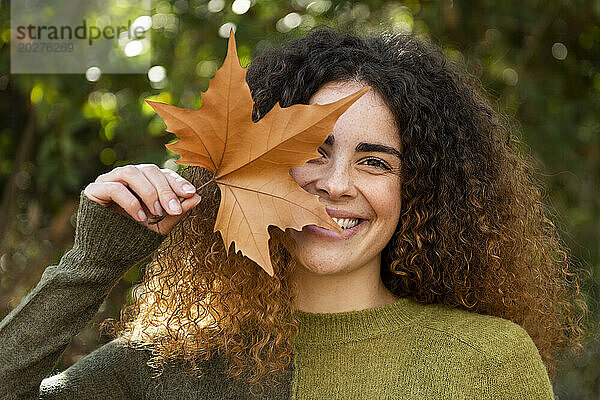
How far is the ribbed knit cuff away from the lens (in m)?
1.24

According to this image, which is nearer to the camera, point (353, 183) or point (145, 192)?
point (145, 192)

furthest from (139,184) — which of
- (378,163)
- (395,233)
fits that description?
(395,233)

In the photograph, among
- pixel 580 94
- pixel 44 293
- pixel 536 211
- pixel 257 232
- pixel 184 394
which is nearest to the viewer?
pixel 257 232

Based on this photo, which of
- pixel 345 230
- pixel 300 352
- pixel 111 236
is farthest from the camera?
pixel 300 352

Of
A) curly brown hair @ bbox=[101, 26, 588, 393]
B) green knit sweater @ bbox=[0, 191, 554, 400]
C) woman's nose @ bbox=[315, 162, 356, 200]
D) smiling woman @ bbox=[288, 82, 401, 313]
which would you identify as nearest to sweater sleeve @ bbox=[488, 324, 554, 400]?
green knit sweater @ bbox=[0, 191, 554, 400]

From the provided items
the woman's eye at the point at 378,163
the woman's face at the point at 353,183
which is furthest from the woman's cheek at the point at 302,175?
the woman's eye at the point at 378,163

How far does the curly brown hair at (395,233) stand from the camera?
1435mm

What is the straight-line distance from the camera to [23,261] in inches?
110

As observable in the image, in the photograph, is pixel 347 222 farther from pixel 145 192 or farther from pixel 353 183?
pixel 145 192

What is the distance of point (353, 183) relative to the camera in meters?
1.32

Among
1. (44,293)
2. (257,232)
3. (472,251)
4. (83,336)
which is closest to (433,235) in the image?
(472,251)

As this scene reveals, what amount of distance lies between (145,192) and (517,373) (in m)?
0.70

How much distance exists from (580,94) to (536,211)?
3.77 feet

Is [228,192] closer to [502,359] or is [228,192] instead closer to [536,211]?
[502,359]
